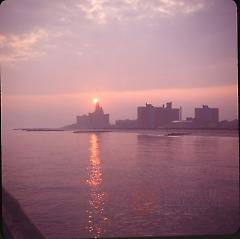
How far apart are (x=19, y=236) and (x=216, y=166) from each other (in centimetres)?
1368

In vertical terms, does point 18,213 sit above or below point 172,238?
below

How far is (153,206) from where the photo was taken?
817cm

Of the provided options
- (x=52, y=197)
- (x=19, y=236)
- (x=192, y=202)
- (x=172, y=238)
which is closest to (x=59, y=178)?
(x=52, y=197)

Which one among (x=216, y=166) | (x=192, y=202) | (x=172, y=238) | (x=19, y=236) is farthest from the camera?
(x=216, y=166)

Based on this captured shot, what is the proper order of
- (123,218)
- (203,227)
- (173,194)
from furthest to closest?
1. (173,194)
2. (123,218)
3. (203,227)

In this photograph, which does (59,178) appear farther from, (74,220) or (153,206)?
(74,220)

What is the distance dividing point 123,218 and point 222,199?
2.94 m

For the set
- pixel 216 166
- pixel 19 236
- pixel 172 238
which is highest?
pixel 172 238

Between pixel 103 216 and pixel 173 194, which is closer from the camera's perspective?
pixel 103 216

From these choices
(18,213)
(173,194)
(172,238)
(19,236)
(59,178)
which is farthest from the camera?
(59,178)

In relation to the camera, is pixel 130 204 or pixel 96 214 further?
pixel 130 204

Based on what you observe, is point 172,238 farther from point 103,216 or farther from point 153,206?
point 153,206

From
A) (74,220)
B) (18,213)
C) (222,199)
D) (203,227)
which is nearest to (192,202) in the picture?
(222,199)

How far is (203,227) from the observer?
645 cm
